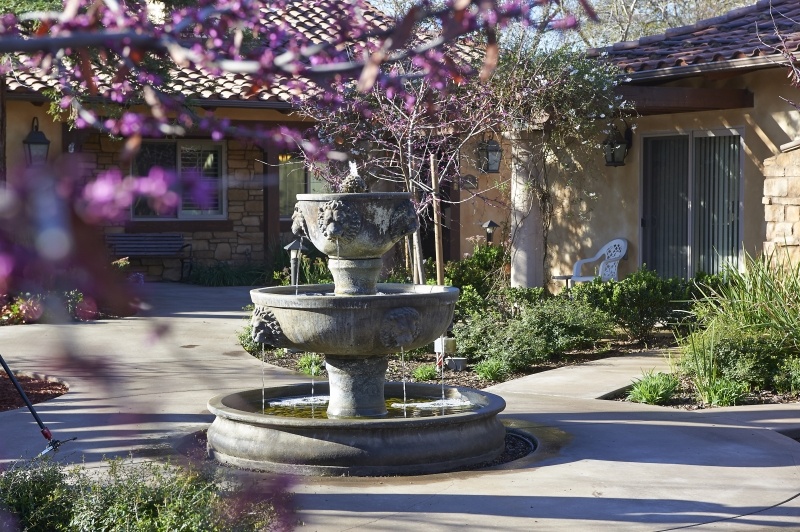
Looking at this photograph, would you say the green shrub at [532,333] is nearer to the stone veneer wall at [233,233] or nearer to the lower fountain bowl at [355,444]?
the lower fountain bowl at [355,444]

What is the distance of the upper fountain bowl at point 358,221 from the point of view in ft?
23.2

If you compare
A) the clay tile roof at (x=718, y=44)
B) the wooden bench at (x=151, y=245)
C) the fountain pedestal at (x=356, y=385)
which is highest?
the clay tile roof at (x=718, y=44)

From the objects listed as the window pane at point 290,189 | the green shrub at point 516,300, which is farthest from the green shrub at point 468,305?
the window pane at point 290,189

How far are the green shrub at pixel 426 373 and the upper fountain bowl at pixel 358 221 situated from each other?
2740 mm

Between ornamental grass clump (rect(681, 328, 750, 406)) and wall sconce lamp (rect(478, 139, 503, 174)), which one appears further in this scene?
wall sconce lamp (rect(478, 139, 503, 174))

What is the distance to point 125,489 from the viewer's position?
15.3 feet

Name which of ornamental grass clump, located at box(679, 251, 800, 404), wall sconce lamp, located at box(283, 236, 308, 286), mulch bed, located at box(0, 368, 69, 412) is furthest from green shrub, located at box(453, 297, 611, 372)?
mulch bed, located at box(0, 368, 69, 412)

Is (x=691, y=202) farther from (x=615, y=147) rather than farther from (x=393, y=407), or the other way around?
(x=393, y=407)

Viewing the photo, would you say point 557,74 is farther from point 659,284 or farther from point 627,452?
point 627,452

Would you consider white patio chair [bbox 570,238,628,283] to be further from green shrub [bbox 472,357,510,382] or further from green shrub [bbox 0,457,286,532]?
green shrub [bbox 0,457,286,532]

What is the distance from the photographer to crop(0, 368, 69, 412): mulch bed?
8.95m

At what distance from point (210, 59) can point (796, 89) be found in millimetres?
11240

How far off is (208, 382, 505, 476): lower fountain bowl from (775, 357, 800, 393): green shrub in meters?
3.22

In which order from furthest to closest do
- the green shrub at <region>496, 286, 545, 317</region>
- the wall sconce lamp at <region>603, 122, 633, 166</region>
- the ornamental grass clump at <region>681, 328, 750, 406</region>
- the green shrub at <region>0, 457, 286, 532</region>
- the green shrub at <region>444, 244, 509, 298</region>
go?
the green shrub at <region>444, 244, 509, 298</region> < the wall sconce lamp at <region>603, 122, 633, 166</region> < the green shrub at <region>496, 286, 545, 317</region> < the ornamental grass clump at <region>681, 328, 750, 406</region> < the green shrub at <region>0, 457, 286, 532</region>
